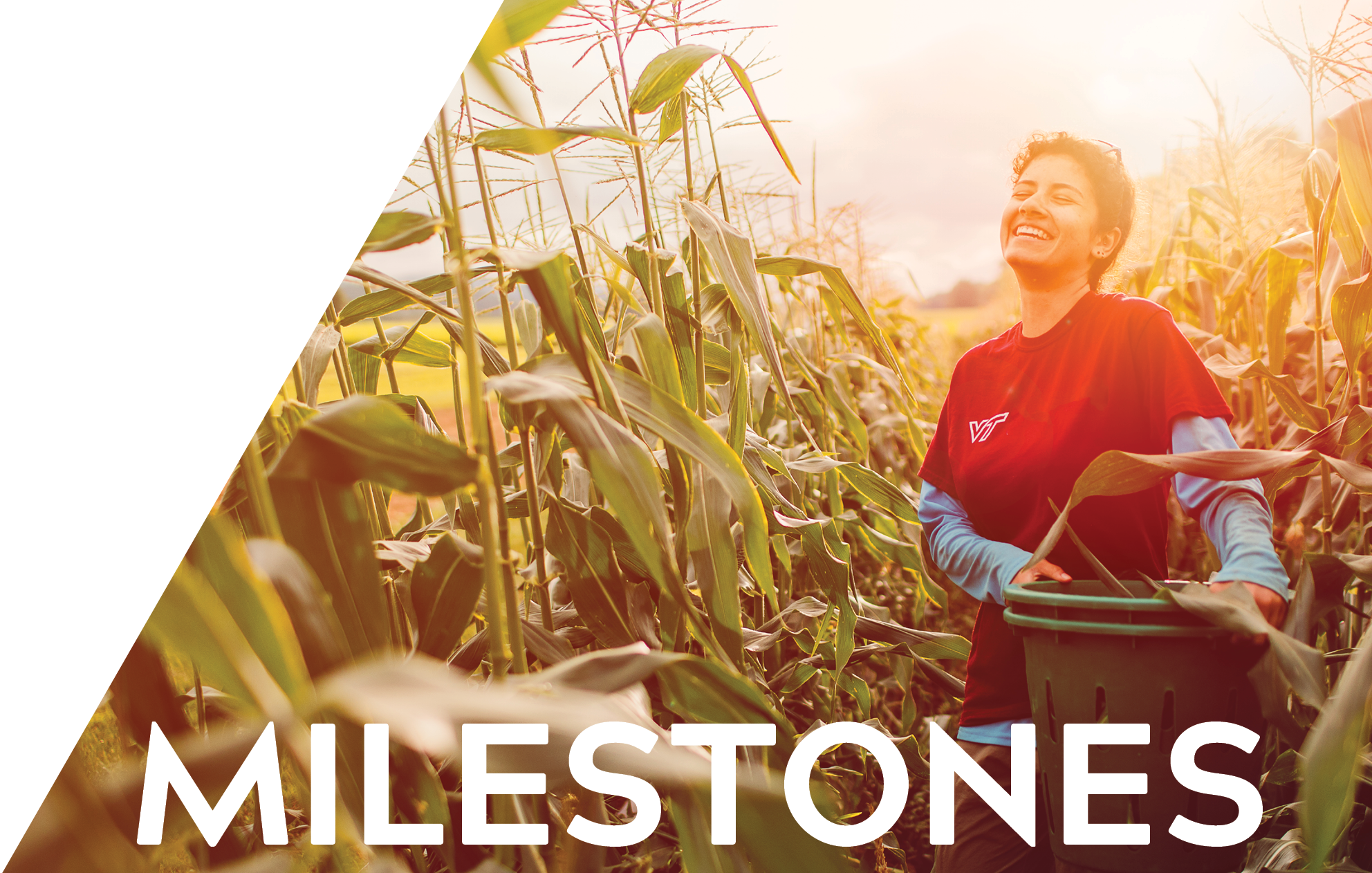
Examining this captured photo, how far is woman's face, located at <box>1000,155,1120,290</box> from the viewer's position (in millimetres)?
1007

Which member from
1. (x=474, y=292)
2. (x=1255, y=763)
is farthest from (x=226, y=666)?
(x=1255, y=763)

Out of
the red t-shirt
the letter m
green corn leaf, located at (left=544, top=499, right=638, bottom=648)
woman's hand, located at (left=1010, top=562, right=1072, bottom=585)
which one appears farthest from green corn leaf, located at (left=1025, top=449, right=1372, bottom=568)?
the letter m

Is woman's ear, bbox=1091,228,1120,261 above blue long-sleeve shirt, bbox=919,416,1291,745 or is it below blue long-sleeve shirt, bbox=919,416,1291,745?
above

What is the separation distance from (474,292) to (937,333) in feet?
11.9

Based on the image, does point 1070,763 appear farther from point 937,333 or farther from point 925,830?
point 937,333

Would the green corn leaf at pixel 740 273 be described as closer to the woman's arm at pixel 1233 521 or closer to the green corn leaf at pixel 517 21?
the green corn leaf at pixel 517 21

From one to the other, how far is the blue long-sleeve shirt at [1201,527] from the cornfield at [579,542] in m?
0.04

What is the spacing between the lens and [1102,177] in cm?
105

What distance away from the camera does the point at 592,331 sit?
2.37ft

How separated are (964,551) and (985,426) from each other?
175 millimetres

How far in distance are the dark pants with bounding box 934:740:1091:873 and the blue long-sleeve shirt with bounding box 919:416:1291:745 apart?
0.08 feet

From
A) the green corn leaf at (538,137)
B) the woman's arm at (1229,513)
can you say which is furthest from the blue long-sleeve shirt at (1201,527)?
the green corn leaf at (538,137)

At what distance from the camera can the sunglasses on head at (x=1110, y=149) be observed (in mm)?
1062

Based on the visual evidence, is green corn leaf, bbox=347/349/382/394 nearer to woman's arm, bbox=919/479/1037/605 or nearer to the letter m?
the letter m
